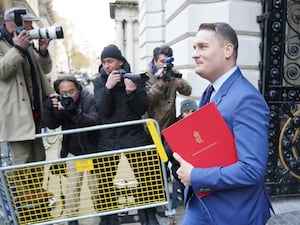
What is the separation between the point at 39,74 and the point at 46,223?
1.61 meters

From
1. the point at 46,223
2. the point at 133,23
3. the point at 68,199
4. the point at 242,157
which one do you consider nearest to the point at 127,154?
the point at 68,199

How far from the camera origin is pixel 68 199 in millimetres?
3012

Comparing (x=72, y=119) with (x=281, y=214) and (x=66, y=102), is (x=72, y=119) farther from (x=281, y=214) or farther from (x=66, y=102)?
(x=281, y=214)

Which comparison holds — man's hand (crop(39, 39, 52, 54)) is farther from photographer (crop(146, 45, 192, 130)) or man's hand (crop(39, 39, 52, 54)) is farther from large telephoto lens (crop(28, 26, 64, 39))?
photographer (crop(146, 45, 192, 130))

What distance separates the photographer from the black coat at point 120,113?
319cm

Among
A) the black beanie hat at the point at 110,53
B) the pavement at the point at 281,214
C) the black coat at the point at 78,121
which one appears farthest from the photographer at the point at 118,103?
the pavement at the point at 281,214

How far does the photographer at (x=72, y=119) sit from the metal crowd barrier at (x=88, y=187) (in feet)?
0.04

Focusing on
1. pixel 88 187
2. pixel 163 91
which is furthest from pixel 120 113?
pixel 88 187

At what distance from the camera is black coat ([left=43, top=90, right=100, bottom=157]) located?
10.3 ft

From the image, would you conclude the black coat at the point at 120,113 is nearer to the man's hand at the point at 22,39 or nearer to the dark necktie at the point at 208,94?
the man's hand at the point at 22,39

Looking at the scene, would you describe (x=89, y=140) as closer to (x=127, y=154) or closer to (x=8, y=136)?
(x=127, y=154)

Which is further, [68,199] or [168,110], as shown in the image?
[168,110]

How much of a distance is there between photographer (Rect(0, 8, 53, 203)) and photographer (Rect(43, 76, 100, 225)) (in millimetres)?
212

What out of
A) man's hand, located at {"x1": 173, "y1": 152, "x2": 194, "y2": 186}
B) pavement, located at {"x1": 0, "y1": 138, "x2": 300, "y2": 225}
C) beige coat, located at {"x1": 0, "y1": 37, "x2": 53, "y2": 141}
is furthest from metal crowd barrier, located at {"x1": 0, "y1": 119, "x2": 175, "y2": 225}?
man's hand, located at {"x1": 173, "y1": 152, "x2": 194, "y2": 186}
